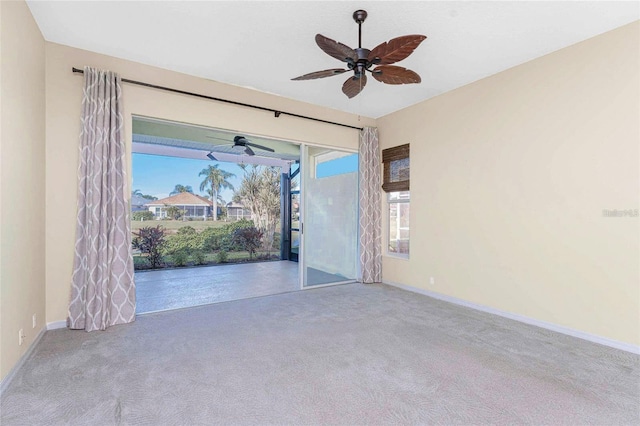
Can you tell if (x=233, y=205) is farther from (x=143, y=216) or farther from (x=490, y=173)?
(x=490, y=173)

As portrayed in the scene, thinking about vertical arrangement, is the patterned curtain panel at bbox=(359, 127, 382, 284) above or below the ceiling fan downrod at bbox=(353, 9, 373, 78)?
below

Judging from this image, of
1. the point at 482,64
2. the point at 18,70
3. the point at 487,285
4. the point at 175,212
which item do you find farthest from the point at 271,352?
the point at 175,212

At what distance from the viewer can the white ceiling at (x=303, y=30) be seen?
2617 millimetres

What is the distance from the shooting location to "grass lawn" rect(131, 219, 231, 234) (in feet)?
23.8

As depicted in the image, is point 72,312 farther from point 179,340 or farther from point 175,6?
point 175,6

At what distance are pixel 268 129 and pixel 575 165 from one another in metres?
3.73

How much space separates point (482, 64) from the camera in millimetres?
3545

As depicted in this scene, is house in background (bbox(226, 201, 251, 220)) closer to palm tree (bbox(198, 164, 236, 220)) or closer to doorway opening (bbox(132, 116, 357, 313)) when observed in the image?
doorway opening (bbox(132, 116, 357, 313))

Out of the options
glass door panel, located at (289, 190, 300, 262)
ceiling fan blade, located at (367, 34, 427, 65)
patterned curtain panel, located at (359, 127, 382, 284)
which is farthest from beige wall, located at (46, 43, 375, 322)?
glass door panel, located at (289, 190, 300, 262)

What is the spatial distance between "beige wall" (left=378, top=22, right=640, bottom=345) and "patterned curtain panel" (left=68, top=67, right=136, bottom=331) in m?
4.04

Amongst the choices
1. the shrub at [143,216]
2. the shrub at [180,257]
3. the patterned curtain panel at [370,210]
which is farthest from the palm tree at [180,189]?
the patterned curtain panel at [370,210]

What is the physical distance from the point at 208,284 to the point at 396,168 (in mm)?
3907

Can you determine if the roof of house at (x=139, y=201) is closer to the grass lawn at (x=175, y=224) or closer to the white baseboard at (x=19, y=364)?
the grass lawn at (x=175, y=224)

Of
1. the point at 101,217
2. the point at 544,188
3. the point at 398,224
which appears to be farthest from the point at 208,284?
the point at 544,188
